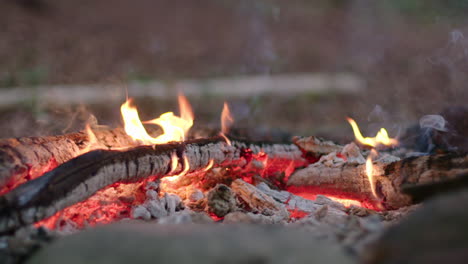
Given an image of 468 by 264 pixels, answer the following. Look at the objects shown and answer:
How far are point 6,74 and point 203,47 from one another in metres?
3.56

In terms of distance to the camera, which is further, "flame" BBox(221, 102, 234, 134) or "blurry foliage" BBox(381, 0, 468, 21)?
"blurry foliage" BBox(381, 0, 468, 21)

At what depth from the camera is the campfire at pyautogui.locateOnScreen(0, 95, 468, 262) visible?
1.55m

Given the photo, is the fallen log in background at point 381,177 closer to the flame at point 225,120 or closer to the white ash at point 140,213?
the flame at point 225,120

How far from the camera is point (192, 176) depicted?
238 cm

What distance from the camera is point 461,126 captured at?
2723mm

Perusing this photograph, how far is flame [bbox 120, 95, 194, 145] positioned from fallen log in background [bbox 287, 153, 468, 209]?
2.62ft

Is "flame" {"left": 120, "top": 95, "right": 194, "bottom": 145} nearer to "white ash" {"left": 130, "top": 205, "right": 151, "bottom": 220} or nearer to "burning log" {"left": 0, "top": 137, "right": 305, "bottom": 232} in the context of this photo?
"burning log" {"left": 0, "top": 137, "right": 305, "bottom": 232}

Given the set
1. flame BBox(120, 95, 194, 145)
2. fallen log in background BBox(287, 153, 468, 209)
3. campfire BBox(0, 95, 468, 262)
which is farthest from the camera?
flame BBox(120, 95, 194, 145)

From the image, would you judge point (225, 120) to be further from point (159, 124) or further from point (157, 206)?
point (157, 206)

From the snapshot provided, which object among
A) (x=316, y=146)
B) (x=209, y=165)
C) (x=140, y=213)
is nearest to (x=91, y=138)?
(x=140, y=213)

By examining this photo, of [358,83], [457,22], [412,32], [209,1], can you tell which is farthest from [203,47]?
[457,22]

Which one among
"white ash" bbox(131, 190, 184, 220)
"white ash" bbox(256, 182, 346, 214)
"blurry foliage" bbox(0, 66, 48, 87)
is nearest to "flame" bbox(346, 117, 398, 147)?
"white ash" bbox(256, 182, 346, 214)

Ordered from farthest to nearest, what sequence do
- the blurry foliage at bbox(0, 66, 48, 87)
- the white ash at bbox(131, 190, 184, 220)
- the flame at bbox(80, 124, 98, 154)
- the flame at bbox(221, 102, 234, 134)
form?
1. the blurry foliage at bbox(0, 66, 48, 87)
2. the flame at bbox(221, 102, 234, 134)
3. the flame at bbox(80, 124, 98, 154)
4. the white ash at bbox(131, 190, 184, 220)

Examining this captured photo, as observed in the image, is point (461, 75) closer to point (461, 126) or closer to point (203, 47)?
point (461, 126)
